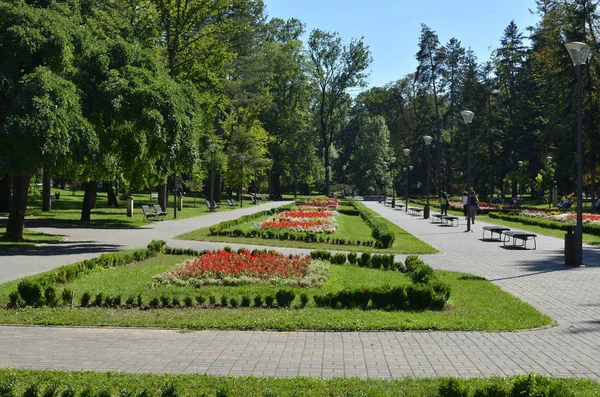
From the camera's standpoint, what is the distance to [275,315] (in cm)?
850

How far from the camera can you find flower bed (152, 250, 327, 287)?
36.2 ft

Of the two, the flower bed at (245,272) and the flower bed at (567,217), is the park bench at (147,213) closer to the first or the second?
the flower bed at (245,272)

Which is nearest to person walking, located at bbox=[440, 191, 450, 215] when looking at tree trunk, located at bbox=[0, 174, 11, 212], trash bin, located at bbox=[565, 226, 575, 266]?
trash bin, located at bbox=[565, 226, 575, 266]

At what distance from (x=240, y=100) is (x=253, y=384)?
4712 cm

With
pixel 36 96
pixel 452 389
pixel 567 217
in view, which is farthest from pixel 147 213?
pixel 452 389

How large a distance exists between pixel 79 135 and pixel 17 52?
3.12 m

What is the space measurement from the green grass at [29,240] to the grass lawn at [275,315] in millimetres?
6738

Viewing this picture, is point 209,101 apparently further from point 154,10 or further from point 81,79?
point 81,79

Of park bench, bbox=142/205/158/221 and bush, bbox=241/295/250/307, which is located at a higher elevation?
park bench, bbox=142/205/158/221

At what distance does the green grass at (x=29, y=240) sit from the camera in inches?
666

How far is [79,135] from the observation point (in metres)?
16.1

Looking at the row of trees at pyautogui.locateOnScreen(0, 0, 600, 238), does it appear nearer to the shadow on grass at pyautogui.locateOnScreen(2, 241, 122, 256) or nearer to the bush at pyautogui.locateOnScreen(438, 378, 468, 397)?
the shadow on grass at pyautogui.locateOnScreen(2, 241, 122, 256)

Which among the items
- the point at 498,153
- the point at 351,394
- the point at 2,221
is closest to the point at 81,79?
the point at 2,221

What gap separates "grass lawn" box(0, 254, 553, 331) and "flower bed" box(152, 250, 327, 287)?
0.30m
